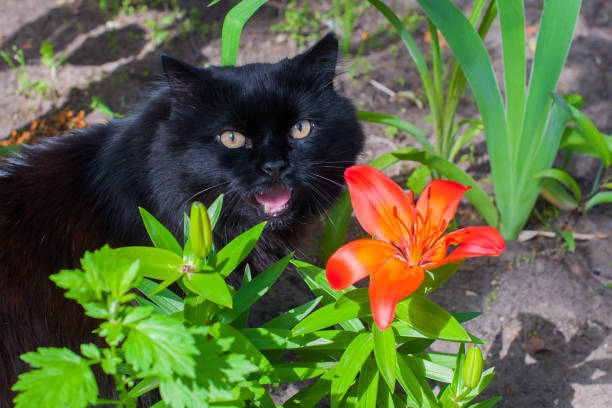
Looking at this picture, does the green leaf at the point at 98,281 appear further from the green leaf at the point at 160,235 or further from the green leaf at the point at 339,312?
the green leaf at the point at 339,312

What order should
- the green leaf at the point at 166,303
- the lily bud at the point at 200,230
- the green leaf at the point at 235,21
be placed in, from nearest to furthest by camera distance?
1. the lily bud at the point at 200,230
2. the green leaf at the point at 166,303
3. the green leaf at the point at 235,21

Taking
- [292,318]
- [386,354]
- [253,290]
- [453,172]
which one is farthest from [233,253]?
[453,172]

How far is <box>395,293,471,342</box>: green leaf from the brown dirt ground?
72 centimetres

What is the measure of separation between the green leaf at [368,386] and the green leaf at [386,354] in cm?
9

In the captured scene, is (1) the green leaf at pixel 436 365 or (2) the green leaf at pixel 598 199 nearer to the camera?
(1) the green leaf at pixel 436 365

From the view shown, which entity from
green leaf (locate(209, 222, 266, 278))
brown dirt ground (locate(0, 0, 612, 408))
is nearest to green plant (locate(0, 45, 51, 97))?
brown dirt ground (locate(0, 0, 612, 408))

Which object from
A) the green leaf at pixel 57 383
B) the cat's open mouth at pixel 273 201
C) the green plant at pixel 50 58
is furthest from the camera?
the green plant at pixel 50 58

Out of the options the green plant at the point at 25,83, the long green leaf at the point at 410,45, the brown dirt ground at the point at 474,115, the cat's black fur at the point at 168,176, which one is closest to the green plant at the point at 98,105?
the brown dirt ground at the point at 474,115

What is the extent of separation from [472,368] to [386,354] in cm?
15

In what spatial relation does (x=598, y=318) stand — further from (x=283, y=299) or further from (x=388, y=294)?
(x=388, y=294)

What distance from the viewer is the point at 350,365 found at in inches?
38.0

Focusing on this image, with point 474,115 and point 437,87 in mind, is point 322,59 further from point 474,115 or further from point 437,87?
point 474,115

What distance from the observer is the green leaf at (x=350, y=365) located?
3.15 ft

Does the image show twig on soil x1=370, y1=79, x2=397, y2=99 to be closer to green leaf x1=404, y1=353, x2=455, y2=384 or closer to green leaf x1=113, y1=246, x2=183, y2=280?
green leaf x1=404, y1=353, x2=455, y2=384
